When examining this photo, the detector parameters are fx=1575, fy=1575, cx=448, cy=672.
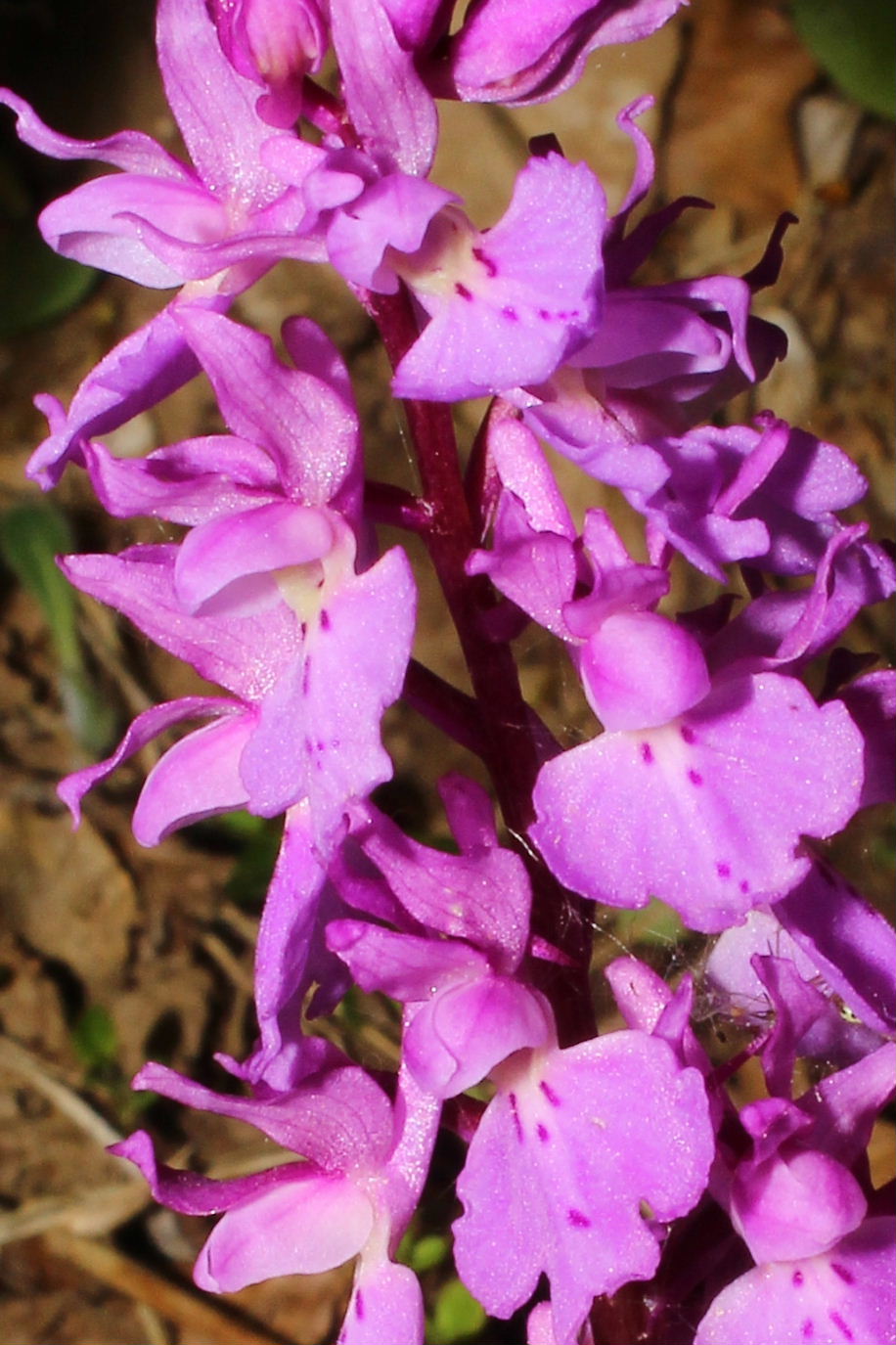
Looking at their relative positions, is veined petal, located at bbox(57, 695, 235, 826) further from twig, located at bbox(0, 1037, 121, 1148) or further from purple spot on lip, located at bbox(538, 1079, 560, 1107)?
twig, located at bbox(0, 1037, 121, 1148)

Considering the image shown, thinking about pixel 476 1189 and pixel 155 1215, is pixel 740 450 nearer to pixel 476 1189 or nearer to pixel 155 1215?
pixel 476 1189

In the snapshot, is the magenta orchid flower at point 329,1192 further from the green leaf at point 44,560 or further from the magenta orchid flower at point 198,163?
the green leaf at point 44,560

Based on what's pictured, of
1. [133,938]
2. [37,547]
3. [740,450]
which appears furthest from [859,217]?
[740,450]

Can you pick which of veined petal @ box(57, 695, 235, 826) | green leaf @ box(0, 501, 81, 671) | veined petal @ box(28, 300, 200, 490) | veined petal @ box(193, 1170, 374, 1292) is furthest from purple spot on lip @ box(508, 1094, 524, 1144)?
green leaf @ box(0, 501, 81, 671)

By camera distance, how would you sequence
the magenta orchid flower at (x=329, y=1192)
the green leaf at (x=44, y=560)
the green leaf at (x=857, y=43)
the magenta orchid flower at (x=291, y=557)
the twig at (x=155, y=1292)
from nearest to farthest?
the magenta orchid flower at (x=291, y=557) < the magenta orchid flower at (x=329, y=1192) < the twig at (x=155, y=1292) < the green leaf at (x=44, y=560) < the green leaf at (x=857, y=43)

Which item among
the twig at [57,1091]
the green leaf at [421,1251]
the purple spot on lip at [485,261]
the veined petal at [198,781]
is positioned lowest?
the twig at [57,1091]

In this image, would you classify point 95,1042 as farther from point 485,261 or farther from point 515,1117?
point 485,261

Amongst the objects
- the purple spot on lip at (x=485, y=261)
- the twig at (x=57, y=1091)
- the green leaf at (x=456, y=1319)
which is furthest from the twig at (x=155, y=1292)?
the purple spot on lip at (x=485, y=261)
